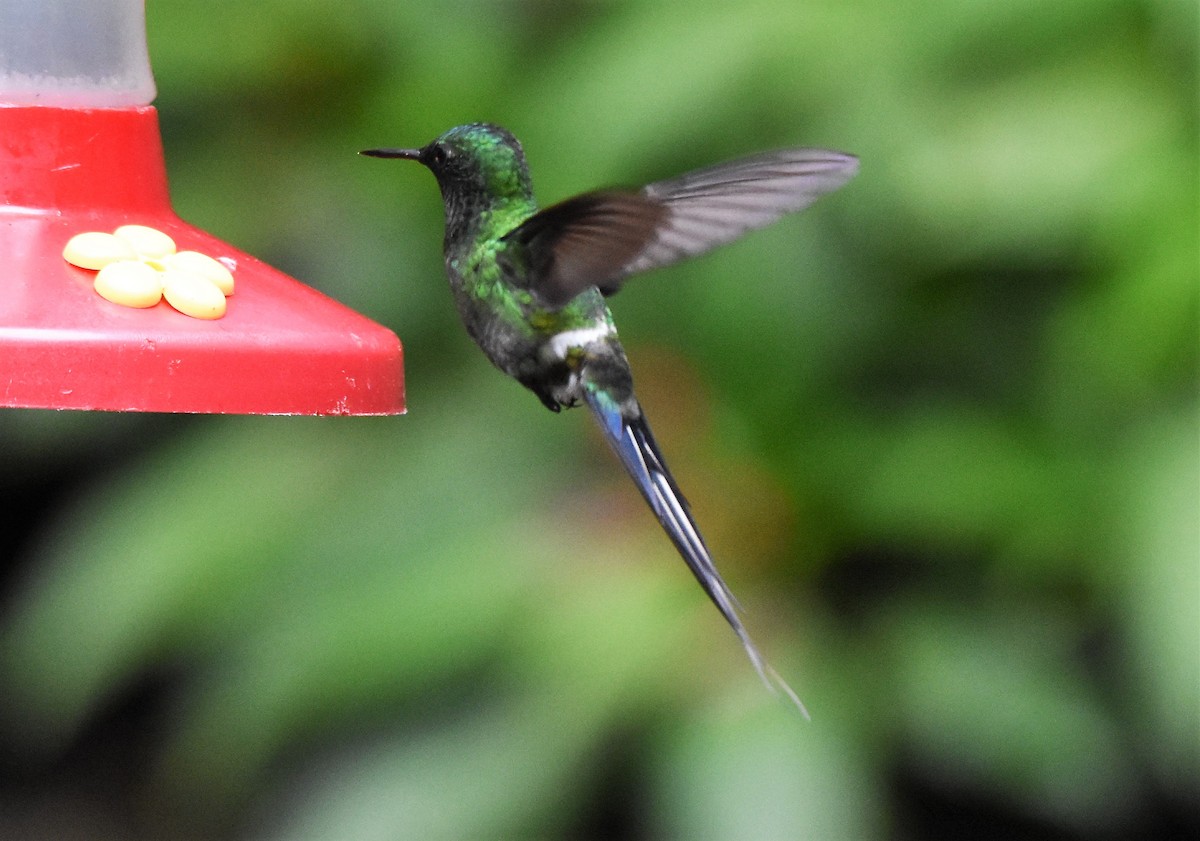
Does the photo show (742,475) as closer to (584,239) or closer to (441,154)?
(441,154)

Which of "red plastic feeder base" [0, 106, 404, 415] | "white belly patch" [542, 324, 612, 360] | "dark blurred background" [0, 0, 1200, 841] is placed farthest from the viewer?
"dark blurred background" [0, 0, 1200, 841]

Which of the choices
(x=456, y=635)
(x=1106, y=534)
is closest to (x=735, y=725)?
(x=456, y=635)

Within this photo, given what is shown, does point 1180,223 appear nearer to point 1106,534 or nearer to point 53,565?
point 1106,534

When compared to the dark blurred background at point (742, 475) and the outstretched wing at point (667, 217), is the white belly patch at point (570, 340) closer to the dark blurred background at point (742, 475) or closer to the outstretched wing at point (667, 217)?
the outstretched wing at point (667, 217)

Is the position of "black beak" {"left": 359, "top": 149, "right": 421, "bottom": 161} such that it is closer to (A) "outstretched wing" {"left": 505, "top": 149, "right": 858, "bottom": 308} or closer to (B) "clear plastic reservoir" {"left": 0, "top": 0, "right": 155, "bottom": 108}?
(A) "outstretched wing" {"left": 505, "top": 149, "right": 858, "bottom": 308}

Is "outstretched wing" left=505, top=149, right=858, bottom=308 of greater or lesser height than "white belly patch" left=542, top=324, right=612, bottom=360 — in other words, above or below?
above

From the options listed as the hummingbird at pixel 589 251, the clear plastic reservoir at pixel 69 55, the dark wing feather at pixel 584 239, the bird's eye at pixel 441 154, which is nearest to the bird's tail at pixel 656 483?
the hummingbird at pixel 589 251

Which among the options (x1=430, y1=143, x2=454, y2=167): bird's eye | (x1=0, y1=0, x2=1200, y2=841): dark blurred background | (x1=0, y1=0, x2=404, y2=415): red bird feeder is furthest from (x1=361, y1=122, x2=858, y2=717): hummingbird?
(x1=0, y1=0, x2=1200, y2=841): dark blurred background
